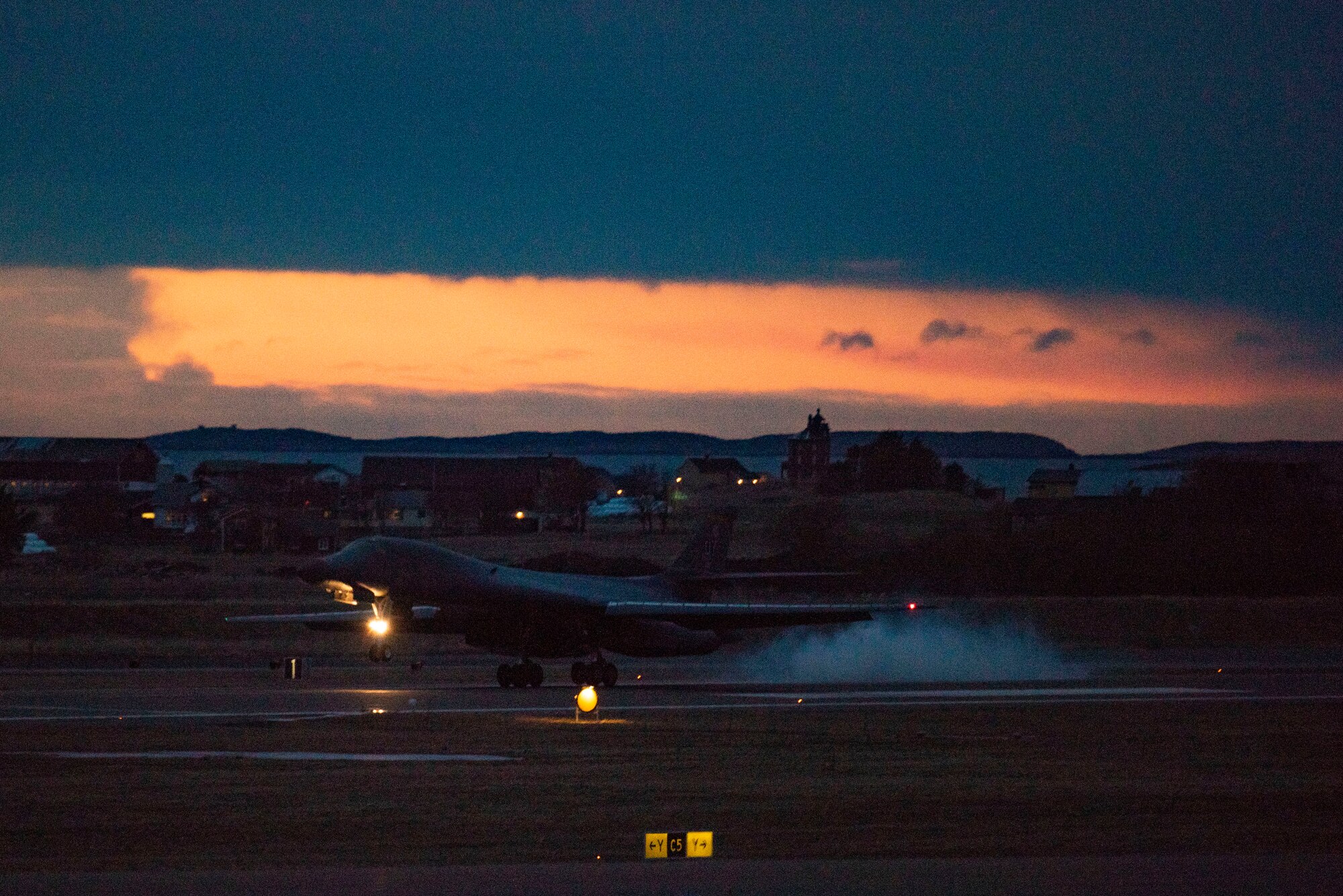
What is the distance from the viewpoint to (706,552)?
4312cm

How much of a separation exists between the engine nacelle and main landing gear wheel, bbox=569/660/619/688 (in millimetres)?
858

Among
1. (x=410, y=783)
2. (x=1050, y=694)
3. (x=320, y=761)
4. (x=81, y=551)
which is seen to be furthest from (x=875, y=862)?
(x=81, y=551)

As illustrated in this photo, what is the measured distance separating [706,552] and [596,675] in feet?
20.1

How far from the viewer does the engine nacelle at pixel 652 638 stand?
3909 cm

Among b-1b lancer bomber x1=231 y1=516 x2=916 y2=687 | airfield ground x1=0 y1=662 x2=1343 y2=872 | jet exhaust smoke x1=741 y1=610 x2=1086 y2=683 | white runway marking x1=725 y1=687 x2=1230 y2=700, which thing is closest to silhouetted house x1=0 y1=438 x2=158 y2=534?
jet exhaust smoke x1=741 y1=610 x2=1086 y2=683

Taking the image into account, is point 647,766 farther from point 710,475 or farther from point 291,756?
point 710,475

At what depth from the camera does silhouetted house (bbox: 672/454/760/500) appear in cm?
16125

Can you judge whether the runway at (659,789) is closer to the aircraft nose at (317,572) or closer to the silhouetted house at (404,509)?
the aircraft nose at (317,572)

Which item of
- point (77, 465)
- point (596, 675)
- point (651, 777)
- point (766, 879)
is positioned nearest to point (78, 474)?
point (77, 465)

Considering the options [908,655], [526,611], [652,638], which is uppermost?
[526,611]

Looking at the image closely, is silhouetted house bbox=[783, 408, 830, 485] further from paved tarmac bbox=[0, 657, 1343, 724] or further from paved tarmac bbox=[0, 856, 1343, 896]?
paved tarmac bbox=[0, 856, 1343, 896]

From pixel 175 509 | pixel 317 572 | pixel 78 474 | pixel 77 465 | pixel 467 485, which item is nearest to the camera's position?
pixel 317 572

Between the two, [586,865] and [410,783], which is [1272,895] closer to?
[586,865]

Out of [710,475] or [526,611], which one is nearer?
[526,611]
